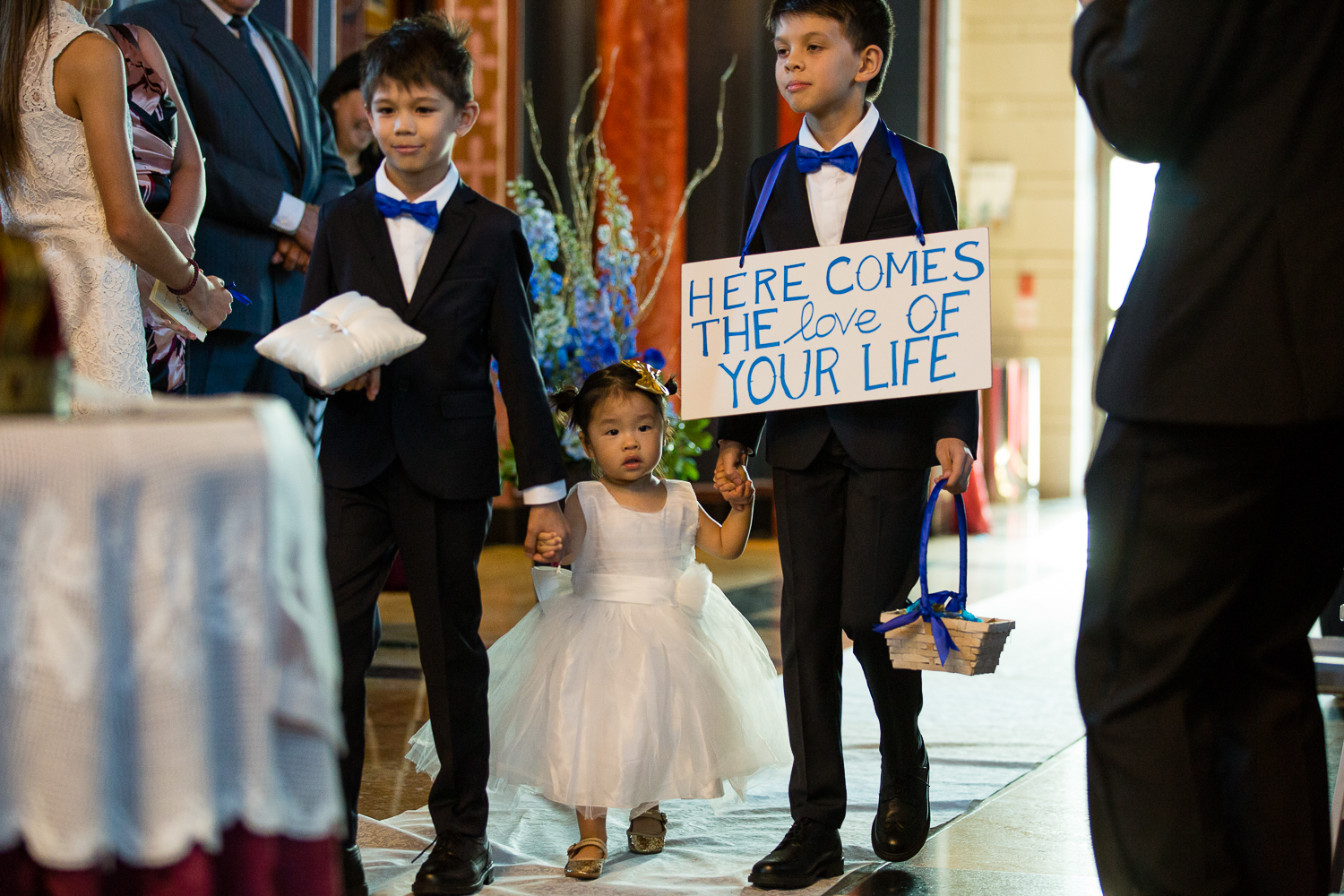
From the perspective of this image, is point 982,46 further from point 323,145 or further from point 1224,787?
point 1224,787

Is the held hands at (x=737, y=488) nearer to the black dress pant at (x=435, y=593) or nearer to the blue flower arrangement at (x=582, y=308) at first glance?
the black dress pant at (x=435, y=593)

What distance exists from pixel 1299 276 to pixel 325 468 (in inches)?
59.8

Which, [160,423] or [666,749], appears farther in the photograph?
[666,749]

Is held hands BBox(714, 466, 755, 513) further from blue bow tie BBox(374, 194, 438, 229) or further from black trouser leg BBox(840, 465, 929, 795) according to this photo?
blue bow tie BBox(374, 194, 438, 229)

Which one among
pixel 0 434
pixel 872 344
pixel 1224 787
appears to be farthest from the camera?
pixel 872 344

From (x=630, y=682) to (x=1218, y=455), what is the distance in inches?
49.7

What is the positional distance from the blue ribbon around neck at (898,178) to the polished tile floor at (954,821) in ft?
3.54

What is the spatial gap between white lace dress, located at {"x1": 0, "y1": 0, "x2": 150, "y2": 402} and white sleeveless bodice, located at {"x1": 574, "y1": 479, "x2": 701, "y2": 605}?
0.86m

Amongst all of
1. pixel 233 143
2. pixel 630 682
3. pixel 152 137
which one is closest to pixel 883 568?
pixel 630 682

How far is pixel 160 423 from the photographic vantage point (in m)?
1.08

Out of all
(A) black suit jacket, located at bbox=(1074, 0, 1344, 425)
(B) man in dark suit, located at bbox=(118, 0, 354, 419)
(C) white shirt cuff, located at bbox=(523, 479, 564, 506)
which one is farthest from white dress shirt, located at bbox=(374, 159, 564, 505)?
(A) black suit jacket, located at bbox=(1074, 0, 1344, 425)

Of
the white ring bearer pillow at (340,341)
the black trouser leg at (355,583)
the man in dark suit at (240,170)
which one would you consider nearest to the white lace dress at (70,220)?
the white ring bearer pillow at (340,341)

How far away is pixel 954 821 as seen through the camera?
8.94 ft

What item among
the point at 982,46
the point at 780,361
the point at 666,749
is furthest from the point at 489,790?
the point at 982,46
